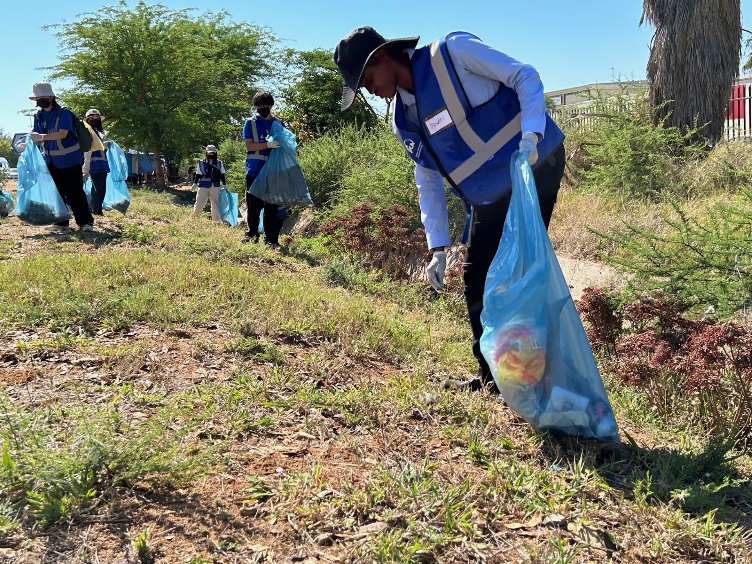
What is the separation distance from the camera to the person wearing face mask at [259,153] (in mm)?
6766

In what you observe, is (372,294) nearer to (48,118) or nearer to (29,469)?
(29,469)

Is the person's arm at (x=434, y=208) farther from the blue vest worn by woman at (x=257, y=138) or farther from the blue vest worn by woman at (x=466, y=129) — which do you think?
the blue vest worn by woman at (x=257, y=138)

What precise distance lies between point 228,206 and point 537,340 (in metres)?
9.90

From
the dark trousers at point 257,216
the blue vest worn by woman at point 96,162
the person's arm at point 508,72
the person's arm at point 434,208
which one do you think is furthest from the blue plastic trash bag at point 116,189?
the person's arm at point 508,72

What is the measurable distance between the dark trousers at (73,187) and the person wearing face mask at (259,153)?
187cm

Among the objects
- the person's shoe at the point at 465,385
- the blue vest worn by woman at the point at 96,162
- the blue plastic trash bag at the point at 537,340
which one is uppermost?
the blue vest worn by woman at the point at 96,162

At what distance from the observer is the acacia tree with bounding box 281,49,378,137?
1836cm

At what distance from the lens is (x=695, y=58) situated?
9.63m

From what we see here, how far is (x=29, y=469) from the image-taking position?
189 centimetres

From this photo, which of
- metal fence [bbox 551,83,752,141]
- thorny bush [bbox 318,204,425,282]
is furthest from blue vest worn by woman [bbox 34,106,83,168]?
metal fence [bbox 551,83,752,141]

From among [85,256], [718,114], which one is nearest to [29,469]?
[85,256]

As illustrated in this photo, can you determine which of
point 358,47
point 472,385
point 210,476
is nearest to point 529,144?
point 358,47

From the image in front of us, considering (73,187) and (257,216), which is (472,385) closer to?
(257,216)

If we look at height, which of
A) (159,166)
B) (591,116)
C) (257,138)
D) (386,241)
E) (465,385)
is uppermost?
(159,166)
